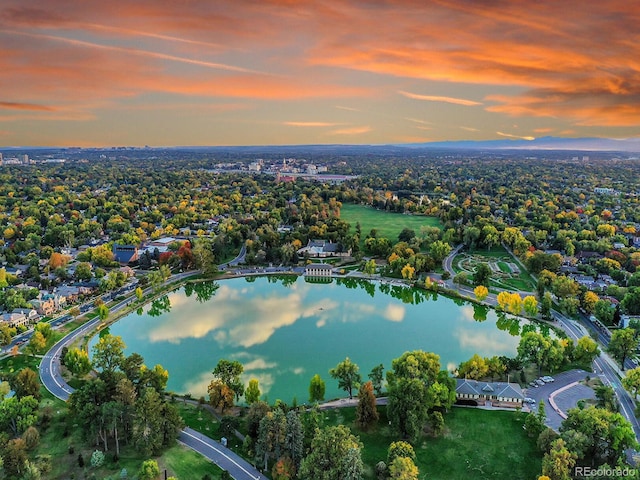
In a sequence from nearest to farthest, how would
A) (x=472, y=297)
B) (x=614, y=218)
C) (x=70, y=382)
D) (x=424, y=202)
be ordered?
(x=70, y=382)
(x=472, y=297)
(x=614, y=218)
(x=424, y=202)

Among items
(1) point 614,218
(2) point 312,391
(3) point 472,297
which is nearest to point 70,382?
(2) point 312,391

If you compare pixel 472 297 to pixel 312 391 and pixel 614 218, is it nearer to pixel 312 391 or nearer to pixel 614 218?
pixel 312 391

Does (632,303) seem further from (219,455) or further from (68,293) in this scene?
(68,293)

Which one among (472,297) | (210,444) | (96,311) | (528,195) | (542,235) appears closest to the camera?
(210,444)

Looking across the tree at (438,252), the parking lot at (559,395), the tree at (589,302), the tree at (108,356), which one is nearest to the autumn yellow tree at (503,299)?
the tree at (589,302)

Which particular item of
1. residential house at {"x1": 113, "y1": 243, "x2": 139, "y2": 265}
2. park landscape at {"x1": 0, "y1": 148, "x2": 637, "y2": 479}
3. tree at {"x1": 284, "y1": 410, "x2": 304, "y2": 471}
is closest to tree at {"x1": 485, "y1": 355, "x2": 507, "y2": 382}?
park landscape at {"x1": 0, "y1": 148, "x2": 637, "y2": 479}

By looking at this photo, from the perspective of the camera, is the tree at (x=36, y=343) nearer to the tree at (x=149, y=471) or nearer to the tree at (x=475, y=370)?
the tree at (x=149, y=471)

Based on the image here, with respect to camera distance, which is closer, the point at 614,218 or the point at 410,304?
the point at 410,304
